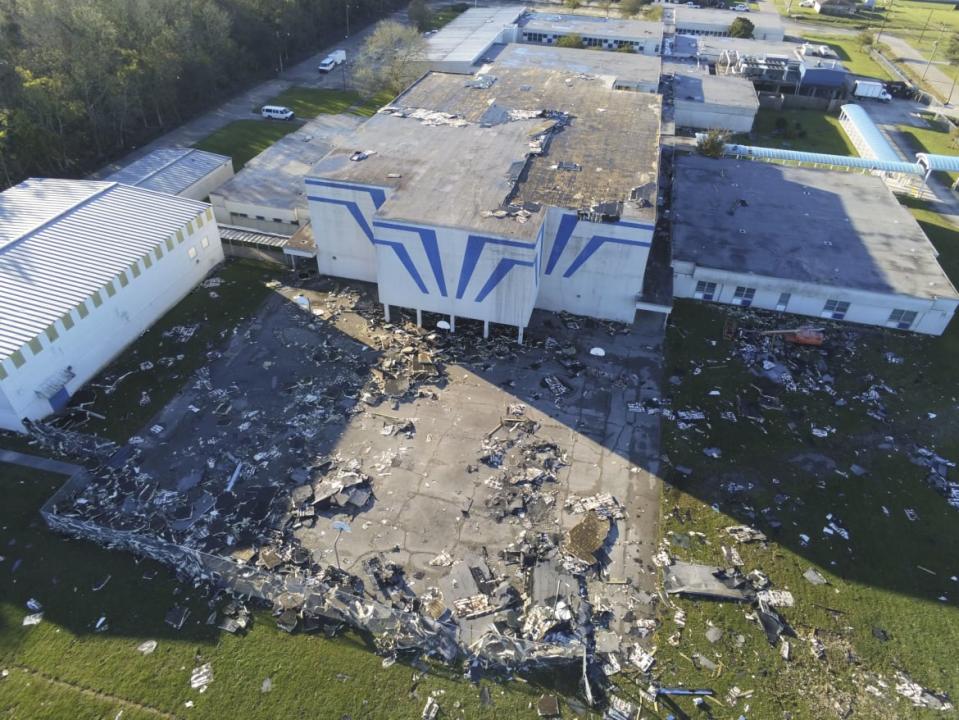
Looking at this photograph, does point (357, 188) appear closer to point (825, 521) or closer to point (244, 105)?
point (825, 521)

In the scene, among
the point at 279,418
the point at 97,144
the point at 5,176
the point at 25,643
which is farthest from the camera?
the point at 97,144

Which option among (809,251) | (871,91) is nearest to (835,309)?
(809,251)

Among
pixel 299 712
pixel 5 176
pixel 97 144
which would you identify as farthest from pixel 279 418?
pixel 97 144

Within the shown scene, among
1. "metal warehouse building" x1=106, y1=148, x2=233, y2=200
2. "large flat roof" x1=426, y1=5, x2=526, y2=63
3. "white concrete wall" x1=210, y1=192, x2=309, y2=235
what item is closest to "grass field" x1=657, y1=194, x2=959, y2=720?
"white concrete wall" x1=210, y1=192, x2=309, y2=235

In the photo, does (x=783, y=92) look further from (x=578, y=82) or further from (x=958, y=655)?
(x=958, y=655)

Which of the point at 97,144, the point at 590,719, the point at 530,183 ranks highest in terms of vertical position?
the point at 530,183

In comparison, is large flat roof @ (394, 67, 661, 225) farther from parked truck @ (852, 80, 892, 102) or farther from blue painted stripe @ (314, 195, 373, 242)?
parked truck @ (852, 80, 892, 102)
